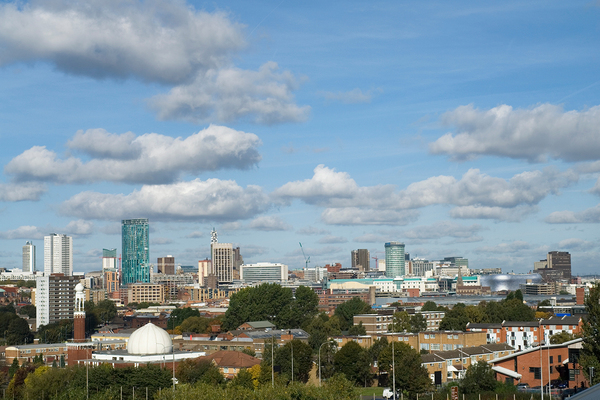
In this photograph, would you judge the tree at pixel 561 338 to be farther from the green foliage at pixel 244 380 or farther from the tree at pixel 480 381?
the green foliage at pixel 244 380

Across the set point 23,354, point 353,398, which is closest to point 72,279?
point 23,354

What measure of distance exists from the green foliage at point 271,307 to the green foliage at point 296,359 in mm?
40095

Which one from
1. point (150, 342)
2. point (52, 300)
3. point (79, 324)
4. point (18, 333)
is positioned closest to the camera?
point (150, 342)

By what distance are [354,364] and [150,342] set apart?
1977cm

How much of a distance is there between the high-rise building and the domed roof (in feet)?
265

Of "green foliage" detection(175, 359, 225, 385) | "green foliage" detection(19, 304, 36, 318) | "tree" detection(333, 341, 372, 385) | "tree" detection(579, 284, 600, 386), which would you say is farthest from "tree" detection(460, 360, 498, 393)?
"green foliage" detection(19, 304, 36, 318)

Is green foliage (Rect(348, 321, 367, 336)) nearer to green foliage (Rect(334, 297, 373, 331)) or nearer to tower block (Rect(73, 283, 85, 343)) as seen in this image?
green foliage (Rect(334, 297, 373, 331))

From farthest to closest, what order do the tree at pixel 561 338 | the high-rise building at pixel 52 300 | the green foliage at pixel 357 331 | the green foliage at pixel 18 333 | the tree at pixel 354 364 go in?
the high-rise building at pixel 52 300 < the green foliage at pixel 18 333 < the green foliage at pixel 357 331 < the tree at pixel 561 338 < the tree at pixel 354 364

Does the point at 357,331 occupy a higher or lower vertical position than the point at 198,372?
higher

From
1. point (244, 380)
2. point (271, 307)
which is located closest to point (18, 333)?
point (271, 307)

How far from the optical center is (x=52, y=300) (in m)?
147

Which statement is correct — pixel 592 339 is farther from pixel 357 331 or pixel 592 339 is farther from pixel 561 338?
pixel 357 331

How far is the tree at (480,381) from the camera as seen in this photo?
51.6 meters

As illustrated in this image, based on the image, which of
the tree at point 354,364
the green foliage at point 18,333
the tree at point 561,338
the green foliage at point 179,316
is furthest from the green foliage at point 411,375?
the green foliage at point 18,333
